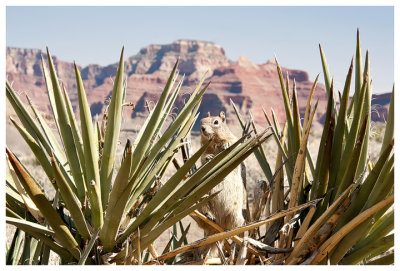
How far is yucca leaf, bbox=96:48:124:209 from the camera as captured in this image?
195 centimetres

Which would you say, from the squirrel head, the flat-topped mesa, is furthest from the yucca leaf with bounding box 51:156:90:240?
the flat-topped mesa

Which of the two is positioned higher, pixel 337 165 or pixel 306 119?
pixel 306 119

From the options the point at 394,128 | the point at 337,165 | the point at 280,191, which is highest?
the point at 394,128

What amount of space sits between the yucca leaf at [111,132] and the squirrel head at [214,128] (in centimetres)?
131

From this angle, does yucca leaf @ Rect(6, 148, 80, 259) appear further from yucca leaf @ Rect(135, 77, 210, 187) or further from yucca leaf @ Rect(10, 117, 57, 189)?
yucca leaf @ Rect(135, 77, 210, 187)

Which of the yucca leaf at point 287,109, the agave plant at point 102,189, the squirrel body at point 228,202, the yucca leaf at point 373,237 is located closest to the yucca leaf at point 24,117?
the agave plant at point 102,189

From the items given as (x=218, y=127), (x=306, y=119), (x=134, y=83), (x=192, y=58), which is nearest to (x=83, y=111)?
(x=306, y=119)

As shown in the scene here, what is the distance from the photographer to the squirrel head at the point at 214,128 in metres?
3.38

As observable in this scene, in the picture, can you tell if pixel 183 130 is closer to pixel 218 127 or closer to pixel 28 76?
pixel 218 127

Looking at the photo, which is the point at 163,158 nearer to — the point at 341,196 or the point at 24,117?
the point at 24,117

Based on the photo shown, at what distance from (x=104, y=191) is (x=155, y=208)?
249 mm

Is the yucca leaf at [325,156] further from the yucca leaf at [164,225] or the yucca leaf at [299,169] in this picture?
the yucca leaf at [164,225]

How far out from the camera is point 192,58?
123 m

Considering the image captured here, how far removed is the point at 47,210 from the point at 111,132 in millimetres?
415
